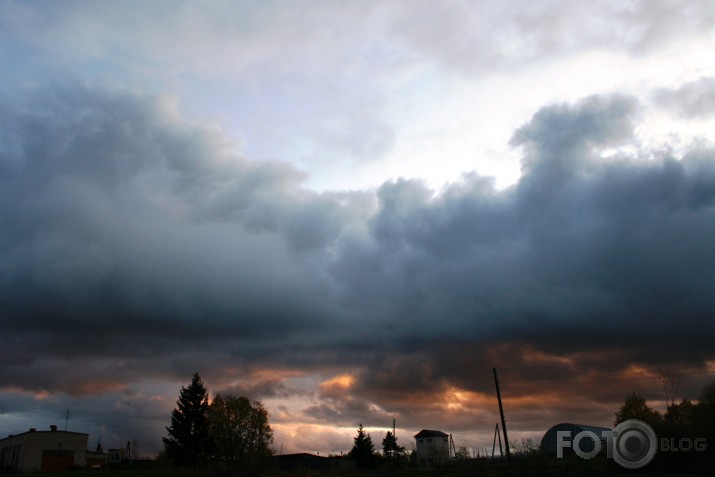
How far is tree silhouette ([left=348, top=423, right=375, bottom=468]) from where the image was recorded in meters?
79.9

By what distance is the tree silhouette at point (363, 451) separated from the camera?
7988 cm

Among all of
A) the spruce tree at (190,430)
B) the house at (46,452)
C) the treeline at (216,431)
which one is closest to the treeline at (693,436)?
the treeline at (216,431)

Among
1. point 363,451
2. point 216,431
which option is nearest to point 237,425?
point 216,431

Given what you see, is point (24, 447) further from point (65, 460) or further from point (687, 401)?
point (687, 401)

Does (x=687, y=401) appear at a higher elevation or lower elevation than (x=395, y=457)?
higher

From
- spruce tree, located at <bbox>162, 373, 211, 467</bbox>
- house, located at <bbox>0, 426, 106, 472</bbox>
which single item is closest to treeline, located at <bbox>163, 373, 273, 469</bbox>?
spruce tree, located at <bbox>162, 373, 211, 467</bbox>

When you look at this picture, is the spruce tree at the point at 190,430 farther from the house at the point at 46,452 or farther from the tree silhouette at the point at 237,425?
the house at the point at 46,452

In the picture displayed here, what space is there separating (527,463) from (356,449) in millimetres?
38879

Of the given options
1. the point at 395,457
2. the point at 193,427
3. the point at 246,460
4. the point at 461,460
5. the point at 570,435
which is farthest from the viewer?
the point at 570,435

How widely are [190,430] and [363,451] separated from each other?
2367 cm

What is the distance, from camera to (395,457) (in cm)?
8869

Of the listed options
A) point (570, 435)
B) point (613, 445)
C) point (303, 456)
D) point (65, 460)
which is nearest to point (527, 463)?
point (613, 445)

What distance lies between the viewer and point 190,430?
228 ft

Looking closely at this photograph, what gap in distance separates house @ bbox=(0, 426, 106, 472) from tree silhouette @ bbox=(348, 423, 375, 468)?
41.4 m
